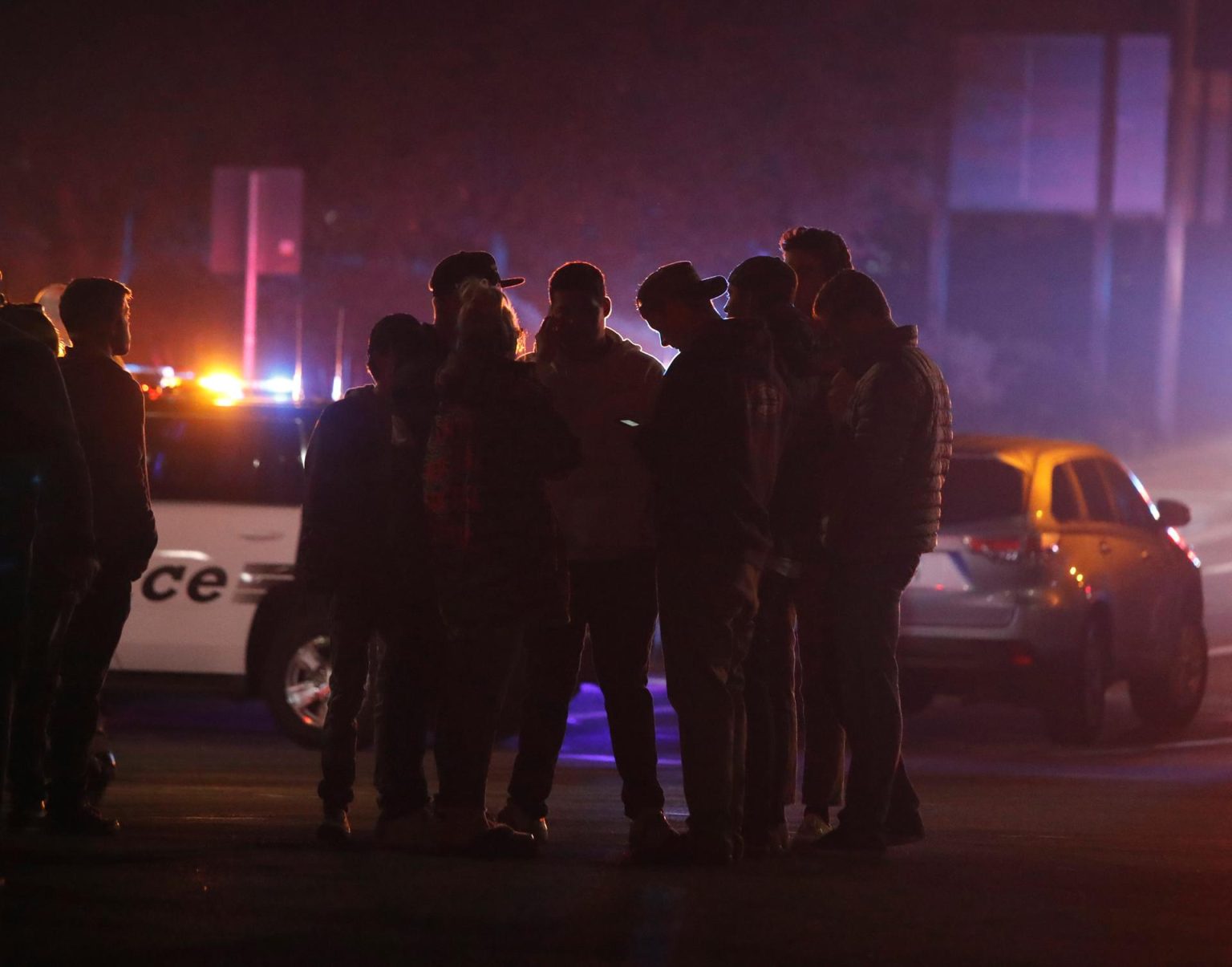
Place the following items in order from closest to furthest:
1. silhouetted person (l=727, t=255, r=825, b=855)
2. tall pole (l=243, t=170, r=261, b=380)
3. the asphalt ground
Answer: the asphalt ground
silhouetted person (l=727, t=255, r=825, b=855)
tall pole (l=243, t=170, r=261, b=380)

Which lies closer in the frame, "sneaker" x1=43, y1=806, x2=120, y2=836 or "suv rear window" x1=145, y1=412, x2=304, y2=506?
"sneaker" x1=43, y1=806, x2=120, y2=836

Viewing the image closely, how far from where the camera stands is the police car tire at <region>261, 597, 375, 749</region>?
10781mm

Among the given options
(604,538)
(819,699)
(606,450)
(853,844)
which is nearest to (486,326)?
(606,450)

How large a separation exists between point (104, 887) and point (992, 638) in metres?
6.14

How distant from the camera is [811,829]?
755cm

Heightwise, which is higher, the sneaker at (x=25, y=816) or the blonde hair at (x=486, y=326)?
the blonde hair at (x=486, y=326)

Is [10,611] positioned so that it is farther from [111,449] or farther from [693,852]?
[693,852]

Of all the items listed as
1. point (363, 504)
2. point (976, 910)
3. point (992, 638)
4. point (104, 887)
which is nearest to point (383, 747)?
point (363, 504)

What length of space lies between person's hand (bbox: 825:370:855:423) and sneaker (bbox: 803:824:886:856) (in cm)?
130

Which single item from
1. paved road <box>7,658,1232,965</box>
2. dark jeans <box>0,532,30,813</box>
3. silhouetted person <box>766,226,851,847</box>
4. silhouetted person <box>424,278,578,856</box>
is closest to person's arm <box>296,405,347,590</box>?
silhouetted person <box>424,278,578,856</box>

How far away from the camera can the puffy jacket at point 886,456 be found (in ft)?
23.5

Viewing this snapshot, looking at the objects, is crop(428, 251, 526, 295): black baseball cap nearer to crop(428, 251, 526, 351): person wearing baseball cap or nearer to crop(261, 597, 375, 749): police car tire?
crop(428, 251, 526, 351): person wearing baseball cap

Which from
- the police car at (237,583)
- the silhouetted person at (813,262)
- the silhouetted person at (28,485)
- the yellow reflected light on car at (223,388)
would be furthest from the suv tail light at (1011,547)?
the silhouetted person at (28,485)

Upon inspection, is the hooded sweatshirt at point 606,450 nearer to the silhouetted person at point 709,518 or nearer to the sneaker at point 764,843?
the silhouetted person at point 709,518
